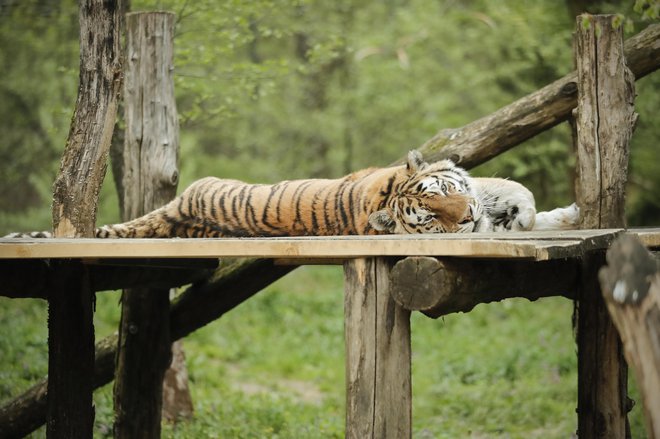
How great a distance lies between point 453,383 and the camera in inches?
359

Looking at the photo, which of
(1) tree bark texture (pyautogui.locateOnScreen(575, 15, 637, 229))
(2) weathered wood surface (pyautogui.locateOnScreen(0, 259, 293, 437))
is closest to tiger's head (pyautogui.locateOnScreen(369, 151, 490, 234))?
(1) tree bark texture (pyautogui.locateOnScreen(575, 15, 637, 229))

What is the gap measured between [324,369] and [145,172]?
4348 millimetres

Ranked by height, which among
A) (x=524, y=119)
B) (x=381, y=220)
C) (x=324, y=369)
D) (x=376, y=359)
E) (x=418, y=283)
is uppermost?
(x=524, y=119)

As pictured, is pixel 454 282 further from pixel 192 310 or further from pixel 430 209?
pixel 192 310

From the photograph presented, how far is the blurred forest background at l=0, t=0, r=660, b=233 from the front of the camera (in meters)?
8.48

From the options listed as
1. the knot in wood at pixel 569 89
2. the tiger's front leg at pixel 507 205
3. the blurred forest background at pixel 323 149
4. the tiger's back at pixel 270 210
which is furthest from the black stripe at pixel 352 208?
the blurred forest background at pixel 323 149

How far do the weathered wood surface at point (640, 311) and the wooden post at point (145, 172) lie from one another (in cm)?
383

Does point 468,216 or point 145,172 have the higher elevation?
point 145,172

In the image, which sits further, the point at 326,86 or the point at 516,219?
the point at 326,86

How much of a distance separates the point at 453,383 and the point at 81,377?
494 centimetres

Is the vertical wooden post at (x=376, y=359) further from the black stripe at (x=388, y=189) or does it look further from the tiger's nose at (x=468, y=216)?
the black stripe at (x=388, y=189)

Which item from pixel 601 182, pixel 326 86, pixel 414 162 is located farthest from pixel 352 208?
pixel 326 86

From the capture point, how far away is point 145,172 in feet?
19.7

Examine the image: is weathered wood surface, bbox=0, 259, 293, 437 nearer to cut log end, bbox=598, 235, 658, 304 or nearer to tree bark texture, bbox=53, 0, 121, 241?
tree bark texture, bbox=53, 0, 121, 241
